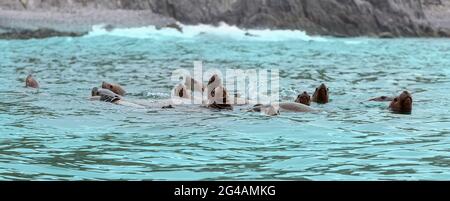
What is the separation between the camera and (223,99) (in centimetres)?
1352

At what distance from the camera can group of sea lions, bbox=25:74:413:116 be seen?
13.0m

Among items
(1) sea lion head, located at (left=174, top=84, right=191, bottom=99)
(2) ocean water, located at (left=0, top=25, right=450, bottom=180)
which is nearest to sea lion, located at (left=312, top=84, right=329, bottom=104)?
(2) ocean water, located at (left=0, top=25, right=450, bottom=180)

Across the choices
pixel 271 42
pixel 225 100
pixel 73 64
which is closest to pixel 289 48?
pixel 271 42

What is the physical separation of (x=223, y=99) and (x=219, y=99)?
2.8 inches

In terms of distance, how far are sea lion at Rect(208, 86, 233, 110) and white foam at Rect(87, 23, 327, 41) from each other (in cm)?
2988

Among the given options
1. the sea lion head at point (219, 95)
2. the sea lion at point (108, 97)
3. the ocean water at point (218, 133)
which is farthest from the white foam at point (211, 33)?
the sea lion head at point (219, 95)

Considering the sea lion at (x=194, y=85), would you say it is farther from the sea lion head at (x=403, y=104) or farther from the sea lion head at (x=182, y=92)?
the sea lion head at (x=403, y=104)

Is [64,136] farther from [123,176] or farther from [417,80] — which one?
[417,80]

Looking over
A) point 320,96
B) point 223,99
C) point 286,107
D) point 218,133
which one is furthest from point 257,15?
point 218,133

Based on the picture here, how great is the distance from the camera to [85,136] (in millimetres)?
10250

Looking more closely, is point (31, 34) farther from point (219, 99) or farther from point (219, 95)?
point (219, 99)

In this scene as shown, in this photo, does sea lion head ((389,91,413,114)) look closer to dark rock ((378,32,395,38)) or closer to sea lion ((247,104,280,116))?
sea lion ((247,104,280,116))

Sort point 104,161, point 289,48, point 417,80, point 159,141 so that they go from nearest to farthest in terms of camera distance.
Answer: point 104,161
point 159,141
point 417,80
point 289,48

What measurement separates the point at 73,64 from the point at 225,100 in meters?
12.8
